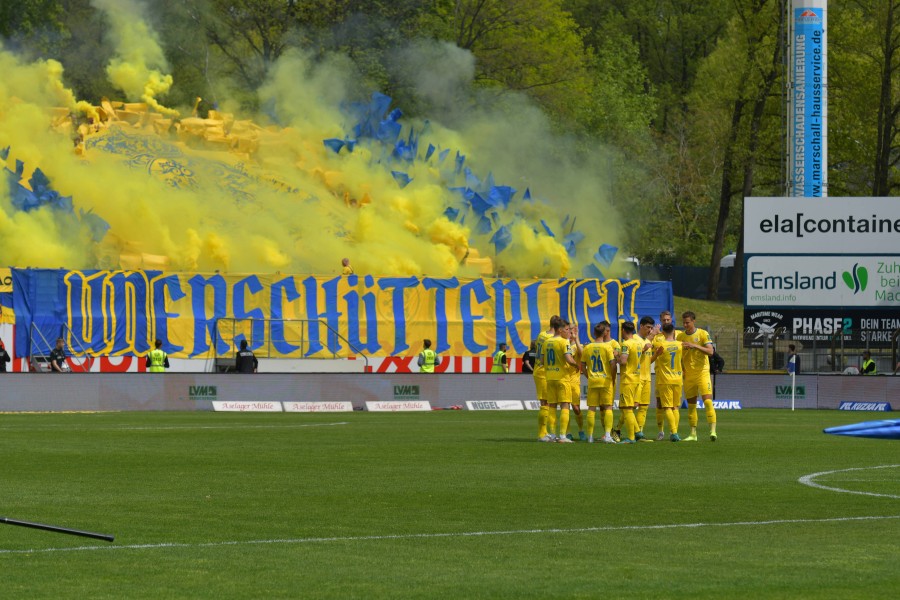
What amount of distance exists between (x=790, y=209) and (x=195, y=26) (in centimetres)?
4038

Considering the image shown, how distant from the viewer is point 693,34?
98750 millimetres

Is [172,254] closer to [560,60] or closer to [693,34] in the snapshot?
[560,60]

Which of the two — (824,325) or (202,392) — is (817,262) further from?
(202,392)

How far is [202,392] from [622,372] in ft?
49.1

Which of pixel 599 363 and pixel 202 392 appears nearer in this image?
pixel 599 363

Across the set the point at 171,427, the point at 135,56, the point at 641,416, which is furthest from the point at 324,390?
the point at 135,56

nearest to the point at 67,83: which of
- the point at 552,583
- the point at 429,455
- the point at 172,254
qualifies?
the point at 172,254

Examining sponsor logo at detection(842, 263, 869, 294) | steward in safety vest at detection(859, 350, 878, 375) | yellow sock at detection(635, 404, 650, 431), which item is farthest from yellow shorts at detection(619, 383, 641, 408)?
sponsor logo at detection(842, 263, 869, 294)

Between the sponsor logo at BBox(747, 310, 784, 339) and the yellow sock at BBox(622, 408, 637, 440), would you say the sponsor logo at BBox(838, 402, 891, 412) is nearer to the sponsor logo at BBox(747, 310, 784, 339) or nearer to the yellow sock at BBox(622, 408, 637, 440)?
the sponsor logo at BBox(747, 310, 784, 339)

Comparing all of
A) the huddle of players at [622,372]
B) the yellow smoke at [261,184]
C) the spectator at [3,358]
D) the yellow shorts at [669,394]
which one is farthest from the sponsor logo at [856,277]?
the yellow smoke at [261,184]

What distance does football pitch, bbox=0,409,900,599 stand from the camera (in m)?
10.8

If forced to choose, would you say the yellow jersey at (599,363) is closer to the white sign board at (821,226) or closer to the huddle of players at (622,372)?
the huddle of players at (622,372)

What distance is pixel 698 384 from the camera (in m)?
26.8

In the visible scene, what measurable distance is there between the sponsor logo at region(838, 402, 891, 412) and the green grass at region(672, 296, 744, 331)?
995 inches
